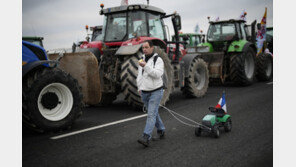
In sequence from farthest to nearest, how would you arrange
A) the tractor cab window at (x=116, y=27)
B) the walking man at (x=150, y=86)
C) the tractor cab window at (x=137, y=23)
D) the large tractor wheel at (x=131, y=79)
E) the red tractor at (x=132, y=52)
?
the tractor cab window at (x=116, y=27)
the tractor cab window at (x=137, y=23)
the red tractor at (x=132, y=52)
the large tractor wheel at (x=131, y=79)
the walking man at (x=150, y=86)

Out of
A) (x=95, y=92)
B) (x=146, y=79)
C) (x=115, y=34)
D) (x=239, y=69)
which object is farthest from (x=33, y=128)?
(x=239, y=69)

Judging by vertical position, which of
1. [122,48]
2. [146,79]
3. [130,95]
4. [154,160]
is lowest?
[154,160]

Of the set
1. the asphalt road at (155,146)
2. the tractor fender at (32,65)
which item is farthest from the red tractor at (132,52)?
the tractor fender at (32,65)

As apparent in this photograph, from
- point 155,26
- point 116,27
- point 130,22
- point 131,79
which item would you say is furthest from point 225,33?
point 131,79

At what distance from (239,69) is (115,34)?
556cm

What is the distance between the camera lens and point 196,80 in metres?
9.56

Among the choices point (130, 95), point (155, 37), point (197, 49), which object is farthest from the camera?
point (197, 49)

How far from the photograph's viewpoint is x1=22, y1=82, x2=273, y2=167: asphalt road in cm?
376

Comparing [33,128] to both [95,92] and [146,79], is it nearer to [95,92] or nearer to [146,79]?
[95,92]

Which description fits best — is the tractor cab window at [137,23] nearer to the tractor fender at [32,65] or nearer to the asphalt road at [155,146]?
the asphalt road at [155,146]

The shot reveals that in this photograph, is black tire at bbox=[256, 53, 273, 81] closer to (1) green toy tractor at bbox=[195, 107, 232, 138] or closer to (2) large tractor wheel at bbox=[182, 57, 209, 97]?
(2) large tractor wheel at bbox=[182, 57, 209, 97]

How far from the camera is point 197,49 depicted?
12344mm

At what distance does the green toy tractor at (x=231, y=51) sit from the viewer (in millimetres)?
11172

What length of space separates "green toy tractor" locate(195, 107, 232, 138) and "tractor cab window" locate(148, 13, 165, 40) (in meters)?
3.51
